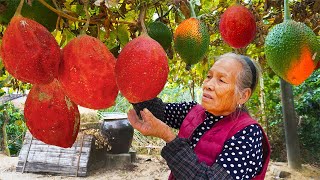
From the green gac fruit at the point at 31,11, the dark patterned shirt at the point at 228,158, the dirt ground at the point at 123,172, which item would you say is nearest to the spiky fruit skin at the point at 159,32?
the dark patterned shirt at the point at 228,158

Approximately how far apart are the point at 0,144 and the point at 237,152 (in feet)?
25.4

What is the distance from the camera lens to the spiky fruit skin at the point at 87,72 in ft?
2.33

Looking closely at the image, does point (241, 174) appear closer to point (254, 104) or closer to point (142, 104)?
point (142, 104)

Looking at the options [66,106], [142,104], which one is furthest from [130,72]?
[142,104]

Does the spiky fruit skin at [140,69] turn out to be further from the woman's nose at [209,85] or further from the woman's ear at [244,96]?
the woman's ear at [244,96]

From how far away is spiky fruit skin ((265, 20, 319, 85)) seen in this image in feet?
4.36

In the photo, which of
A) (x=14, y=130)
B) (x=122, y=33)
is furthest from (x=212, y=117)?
(x=14, y=130)

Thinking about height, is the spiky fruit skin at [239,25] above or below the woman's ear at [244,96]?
above

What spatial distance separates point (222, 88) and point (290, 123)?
4.00 m

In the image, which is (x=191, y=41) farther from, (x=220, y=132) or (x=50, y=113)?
(x=50, y=113)

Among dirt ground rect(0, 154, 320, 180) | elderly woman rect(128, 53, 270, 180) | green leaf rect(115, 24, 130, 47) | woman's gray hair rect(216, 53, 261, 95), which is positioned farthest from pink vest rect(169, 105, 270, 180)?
dirt ground rect(0, 154, 320, 180)

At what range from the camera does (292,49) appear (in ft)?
4.37

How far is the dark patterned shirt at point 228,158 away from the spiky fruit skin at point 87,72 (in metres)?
0.66

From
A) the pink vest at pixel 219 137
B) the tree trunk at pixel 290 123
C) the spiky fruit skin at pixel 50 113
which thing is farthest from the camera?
the tree trunk at pixel 290 123
